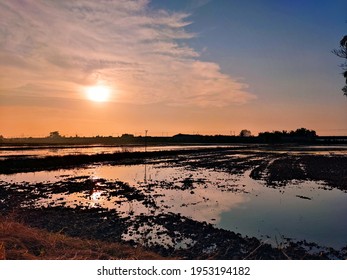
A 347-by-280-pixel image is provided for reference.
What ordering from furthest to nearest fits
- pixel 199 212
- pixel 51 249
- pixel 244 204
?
pixel 244 204, pixel 199 212, pixel 51 249

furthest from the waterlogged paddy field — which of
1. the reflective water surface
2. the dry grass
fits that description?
the dry grass

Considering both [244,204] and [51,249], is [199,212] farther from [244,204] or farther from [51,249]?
[51,249]

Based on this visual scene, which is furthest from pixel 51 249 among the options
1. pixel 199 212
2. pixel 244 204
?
pixel 244 204

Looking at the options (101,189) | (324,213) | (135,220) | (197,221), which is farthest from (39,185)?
(324,213)

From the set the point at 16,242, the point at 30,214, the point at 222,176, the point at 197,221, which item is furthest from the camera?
the point at 222,176

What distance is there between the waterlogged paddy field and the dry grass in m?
1.24

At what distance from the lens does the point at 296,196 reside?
18.1m

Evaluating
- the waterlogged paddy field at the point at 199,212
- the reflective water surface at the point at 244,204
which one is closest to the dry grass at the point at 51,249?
the waterlogged paddy field at the point at 199,212

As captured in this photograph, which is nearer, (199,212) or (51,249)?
(51,249)

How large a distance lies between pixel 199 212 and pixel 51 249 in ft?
25.4

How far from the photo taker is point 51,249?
8211 mm

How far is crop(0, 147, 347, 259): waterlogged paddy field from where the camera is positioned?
10.1 metres
